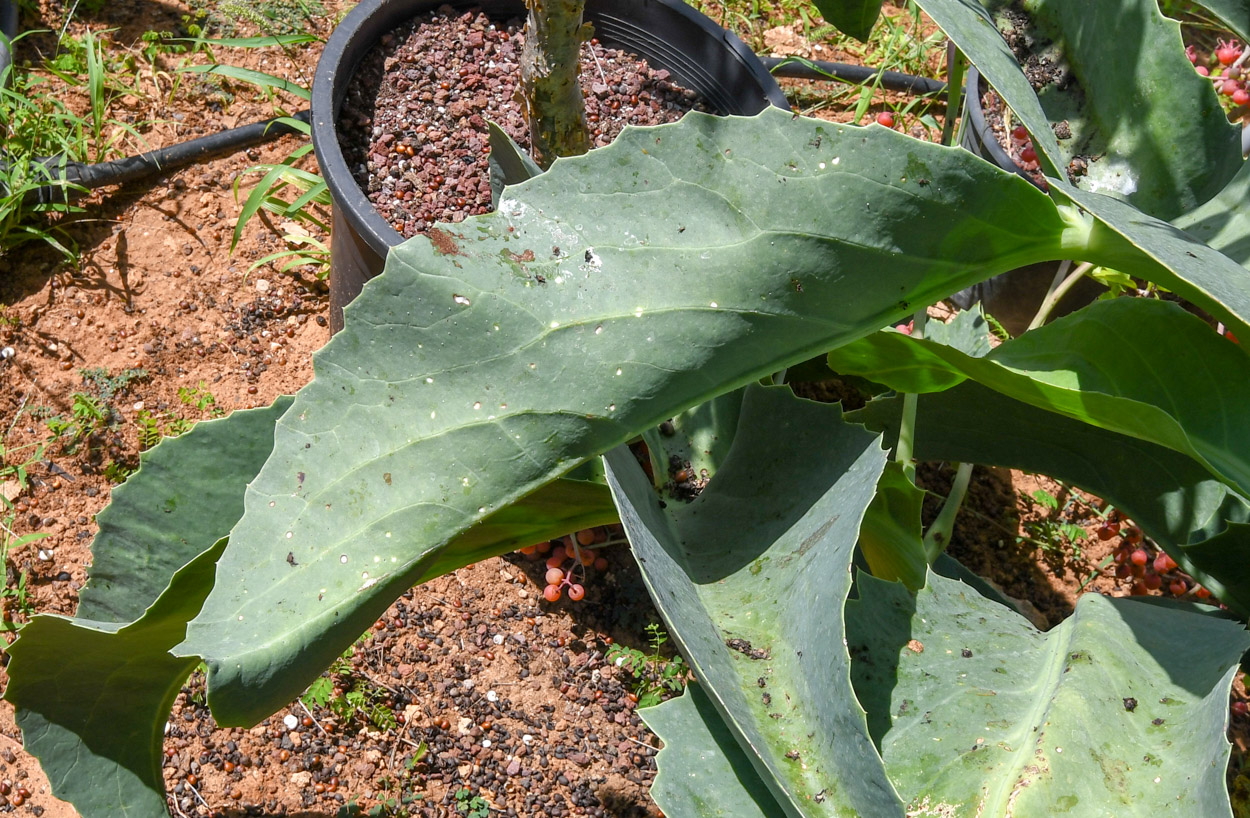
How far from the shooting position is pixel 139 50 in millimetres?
2076

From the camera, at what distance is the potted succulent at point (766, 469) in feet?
2.33

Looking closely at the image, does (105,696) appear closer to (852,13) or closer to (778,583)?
(778,583)

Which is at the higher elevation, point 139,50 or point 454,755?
point 139,50

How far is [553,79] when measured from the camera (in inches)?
49.6

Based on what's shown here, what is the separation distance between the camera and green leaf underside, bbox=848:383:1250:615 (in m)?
1.05

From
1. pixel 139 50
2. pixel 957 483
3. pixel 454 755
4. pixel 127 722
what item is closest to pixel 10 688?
pixel 127 722

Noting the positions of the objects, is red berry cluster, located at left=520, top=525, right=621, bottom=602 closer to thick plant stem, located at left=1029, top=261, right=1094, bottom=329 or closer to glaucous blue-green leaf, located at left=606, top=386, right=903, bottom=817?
glaucous blue-green leaf, located at left=606, top=386, right=903, bottom=817

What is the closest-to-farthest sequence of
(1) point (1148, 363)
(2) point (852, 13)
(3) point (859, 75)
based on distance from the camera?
(1) point (1148, 363)
(2) point (852, 13)
(3) point (859, 75)

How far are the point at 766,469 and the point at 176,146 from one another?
1.46 metres

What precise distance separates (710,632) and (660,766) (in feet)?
0.48

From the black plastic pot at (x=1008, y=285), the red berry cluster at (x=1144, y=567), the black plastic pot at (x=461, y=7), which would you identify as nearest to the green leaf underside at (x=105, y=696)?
the black plastic pot at (x=461, y=7)

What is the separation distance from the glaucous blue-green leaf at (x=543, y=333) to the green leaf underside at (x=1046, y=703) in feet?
1.04

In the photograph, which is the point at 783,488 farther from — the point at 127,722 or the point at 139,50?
the point at 139,50

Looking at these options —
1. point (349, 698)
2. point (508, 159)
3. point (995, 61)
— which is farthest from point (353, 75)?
point (995, 61)
